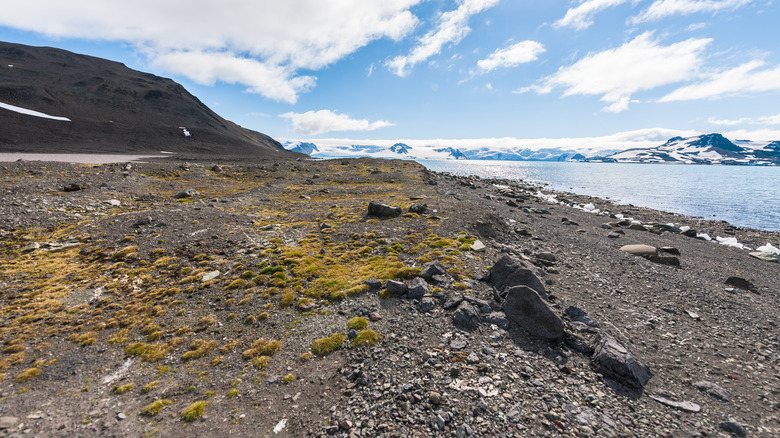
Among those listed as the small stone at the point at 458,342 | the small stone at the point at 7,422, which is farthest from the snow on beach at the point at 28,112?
the small stone at the point at 458,342

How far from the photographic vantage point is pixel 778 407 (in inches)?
375

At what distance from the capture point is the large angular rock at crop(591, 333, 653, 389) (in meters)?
10.2

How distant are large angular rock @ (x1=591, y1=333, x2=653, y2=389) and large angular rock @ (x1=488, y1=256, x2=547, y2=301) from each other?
394cm

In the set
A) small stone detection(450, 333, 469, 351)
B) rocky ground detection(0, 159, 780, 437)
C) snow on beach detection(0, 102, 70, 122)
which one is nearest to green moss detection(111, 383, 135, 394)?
rocky ground detection(0, 159, 780, 437)

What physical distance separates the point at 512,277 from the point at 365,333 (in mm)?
8299

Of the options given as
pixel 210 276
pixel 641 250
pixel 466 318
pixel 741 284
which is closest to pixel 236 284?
pixel 210 276

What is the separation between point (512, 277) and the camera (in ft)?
50.5

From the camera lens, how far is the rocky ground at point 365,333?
9.01m

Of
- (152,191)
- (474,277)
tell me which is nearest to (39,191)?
(152,191)

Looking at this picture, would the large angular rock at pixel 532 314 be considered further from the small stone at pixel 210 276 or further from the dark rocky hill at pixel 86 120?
the dark rocky hill at pixel 86 120

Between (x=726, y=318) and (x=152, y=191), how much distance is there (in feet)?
184

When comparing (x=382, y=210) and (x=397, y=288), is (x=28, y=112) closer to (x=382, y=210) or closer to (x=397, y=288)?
(x=382, y=210)

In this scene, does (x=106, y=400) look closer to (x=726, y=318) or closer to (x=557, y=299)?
(x=557, y=299)

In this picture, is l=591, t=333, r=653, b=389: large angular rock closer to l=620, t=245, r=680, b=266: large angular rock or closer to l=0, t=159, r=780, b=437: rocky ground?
l=0, t=159, r=780, b=437: rocky ground
